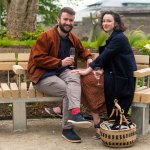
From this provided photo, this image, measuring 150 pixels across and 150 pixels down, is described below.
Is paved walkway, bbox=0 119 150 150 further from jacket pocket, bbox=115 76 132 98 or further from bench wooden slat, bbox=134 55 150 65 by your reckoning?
bench wooden slat, bbox=134 55 150 65

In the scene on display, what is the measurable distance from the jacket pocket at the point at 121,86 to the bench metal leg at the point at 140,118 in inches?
11.2

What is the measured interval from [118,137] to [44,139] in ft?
3.11

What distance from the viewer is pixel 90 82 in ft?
18.8

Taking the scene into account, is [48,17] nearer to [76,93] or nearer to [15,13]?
[15,13]

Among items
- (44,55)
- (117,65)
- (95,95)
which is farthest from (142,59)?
(44,55)

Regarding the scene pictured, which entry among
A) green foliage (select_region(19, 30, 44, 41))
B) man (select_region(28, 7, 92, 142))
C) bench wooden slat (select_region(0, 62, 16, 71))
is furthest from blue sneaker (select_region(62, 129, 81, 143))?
green foliage (select_region(19, 30, 44, 41))

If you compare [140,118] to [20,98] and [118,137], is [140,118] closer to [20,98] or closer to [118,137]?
[118,137]

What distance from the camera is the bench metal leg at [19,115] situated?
5.91 m

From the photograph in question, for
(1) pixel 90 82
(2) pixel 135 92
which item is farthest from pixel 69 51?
(2) pixel 135 92

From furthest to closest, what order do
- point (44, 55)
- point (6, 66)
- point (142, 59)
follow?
1. point (6, 66)
2. point (142, 59)
3. point (44, 55)

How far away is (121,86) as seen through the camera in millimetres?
5512

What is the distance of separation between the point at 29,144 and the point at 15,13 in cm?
498

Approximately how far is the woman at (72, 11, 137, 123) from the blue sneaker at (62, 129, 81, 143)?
489mm

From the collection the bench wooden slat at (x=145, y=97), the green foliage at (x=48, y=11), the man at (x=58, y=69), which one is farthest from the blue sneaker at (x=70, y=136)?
the green foliage at (x=48, y=11)
